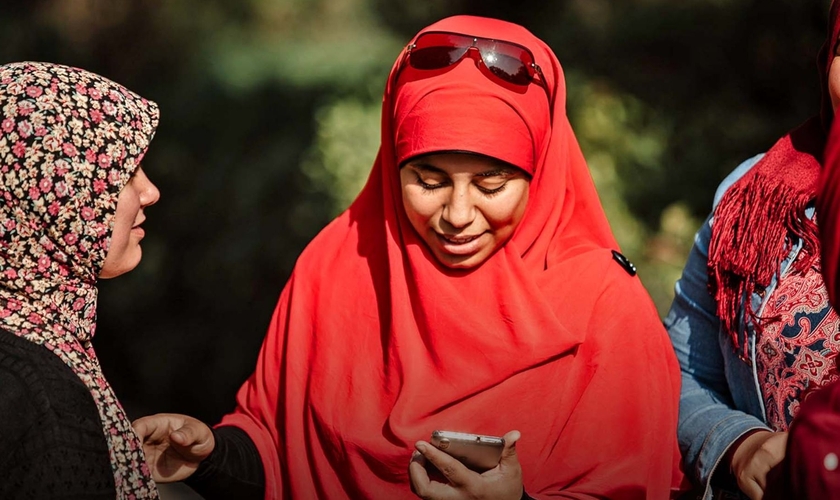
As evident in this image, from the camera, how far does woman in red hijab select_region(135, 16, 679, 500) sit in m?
2.43

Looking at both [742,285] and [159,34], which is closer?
[742,285]

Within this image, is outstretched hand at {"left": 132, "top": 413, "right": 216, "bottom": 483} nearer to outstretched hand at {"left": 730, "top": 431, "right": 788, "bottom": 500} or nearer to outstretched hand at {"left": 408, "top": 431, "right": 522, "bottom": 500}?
outstretched hand at {"left": 408, "top": 431, "right": 522, "bottom": 500}

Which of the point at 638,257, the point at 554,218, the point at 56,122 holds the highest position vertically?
the point at 56,122

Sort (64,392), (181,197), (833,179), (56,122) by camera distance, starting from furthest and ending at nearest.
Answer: (181,197) → (56,122) → (64,392) → (833,179)

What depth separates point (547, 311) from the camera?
2.48m

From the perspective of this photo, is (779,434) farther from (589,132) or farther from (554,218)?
(589,132)

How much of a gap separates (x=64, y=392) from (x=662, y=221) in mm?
3043

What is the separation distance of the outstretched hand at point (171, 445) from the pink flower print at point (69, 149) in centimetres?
77

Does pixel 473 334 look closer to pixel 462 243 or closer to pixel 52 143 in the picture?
pixel 462 243

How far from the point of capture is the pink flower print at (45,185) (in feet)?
6.81

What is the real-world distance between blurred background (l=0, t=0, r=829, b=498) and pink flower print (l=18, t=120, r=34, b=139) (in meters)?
2.49

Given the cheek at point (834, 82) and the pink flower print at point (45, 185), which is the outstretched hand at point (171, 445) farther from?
the cheek at point (834, 82)

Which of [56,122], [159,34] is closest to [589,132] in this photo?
[159,34]

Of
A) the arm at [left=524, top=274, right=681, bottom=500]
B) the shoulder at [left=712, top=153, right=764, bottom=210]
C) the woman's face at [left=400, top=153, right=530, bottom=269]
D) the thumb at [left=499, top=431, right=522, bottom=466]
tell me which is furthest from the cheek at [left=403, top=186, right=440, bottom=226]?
the shoulder at [left=712, top=153, right=764, bottom=210]
